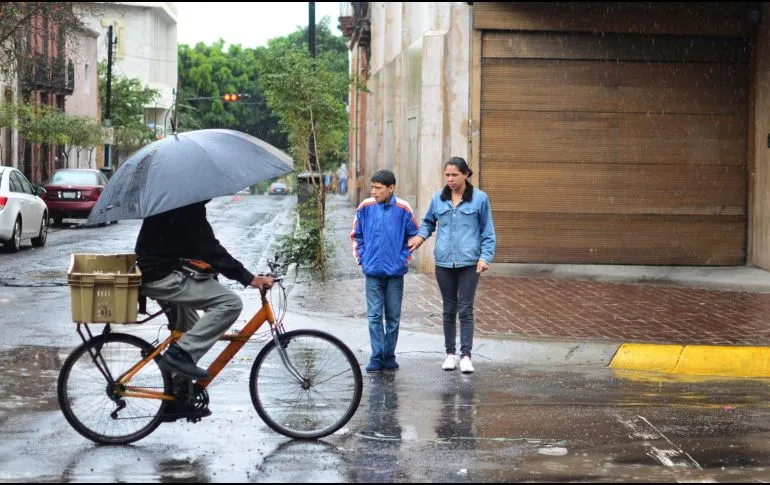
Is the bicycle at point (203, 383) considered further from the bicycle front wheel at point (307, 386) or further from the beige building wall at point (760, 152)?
the beige building wall at point (760, 152)

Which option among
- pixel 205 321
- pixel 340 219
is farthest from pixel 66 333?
pixel 340 219

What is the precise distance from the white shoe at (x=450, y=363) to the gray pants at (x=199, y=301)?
3323mm

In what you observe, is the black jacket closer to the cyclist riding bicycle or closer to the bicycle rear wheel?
the cyclist riding bicycle

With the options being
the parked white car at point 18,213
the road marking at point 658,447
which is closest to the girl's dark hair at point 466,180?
the road marking at point 658,447

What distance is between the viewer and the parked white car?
21.1m

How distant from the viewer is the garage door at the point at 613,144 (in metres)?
17.9

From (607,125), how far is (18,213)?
1043cm

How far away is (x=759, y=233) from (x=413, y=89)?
5.86m

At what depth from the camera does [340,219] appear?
32.8 meters

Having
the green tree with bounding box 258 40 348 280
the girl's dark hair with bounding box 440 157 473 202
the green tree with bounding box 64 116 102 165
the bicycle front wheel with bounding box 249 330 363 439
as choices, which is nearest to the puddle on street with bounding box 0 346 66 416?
the bicycle front wheel with bounding box 249 330 363 439

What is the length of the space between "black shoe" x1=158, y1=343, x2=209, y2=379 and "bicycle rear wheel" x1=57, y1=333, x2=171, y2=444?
100 millimetres

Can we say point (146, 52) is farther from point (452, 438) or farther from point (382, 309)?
point (452, 438)

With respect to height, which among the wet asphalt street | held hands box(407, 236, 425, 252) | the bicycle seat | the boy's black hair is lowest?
the wet asphalt street

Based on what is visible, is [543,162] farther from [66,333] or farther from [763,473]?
[763,473]
